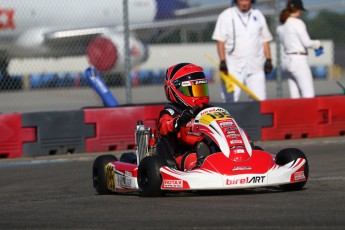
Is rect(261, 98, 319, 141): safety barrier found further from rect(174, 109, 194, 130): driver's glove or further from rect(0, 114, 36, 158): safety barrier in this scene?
rect(174, 109, 194, 130): driver's glove

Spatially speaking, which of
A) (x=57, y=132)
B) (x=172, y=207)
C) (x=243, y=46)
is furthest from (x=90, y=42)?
(x=172, y=207)

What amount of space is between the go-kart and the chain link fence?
37.0 ft

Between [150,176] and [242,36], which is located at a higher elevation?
[242,36]

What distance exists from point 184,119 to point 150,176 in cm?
55

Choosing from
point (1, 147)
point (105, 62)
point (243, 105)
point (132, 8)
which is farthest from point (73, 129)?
point (132, 8)

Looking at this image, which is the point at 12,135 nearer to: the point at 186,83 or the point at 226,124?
the point at 186,83

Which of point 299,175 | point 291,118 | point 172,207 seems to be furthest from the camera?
point 291,118

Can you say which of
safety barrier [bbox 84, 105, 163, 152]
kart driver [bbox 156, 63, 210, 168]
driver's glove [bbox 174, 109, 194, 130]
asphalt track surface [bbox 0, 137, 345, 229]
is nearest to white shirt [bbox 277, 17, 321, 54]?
safety barrier [bbox 84, 105, 163, 152]

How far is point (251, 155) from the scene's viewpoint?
670 cm

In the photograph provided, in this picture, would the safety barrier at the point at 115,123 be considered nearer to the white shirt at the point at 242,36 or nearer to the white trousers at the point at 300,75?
the white shirt at the point at 242,36

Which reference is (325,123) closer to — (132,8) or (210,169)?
(210,169)

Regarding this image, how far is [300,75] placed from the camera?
41.3 feet

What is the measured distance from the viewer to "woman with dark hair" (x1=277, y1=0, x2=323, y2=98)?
1247cm

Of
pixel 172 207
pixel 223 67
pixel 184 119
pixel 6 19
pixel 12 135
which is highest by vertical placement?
pixel 6 19
